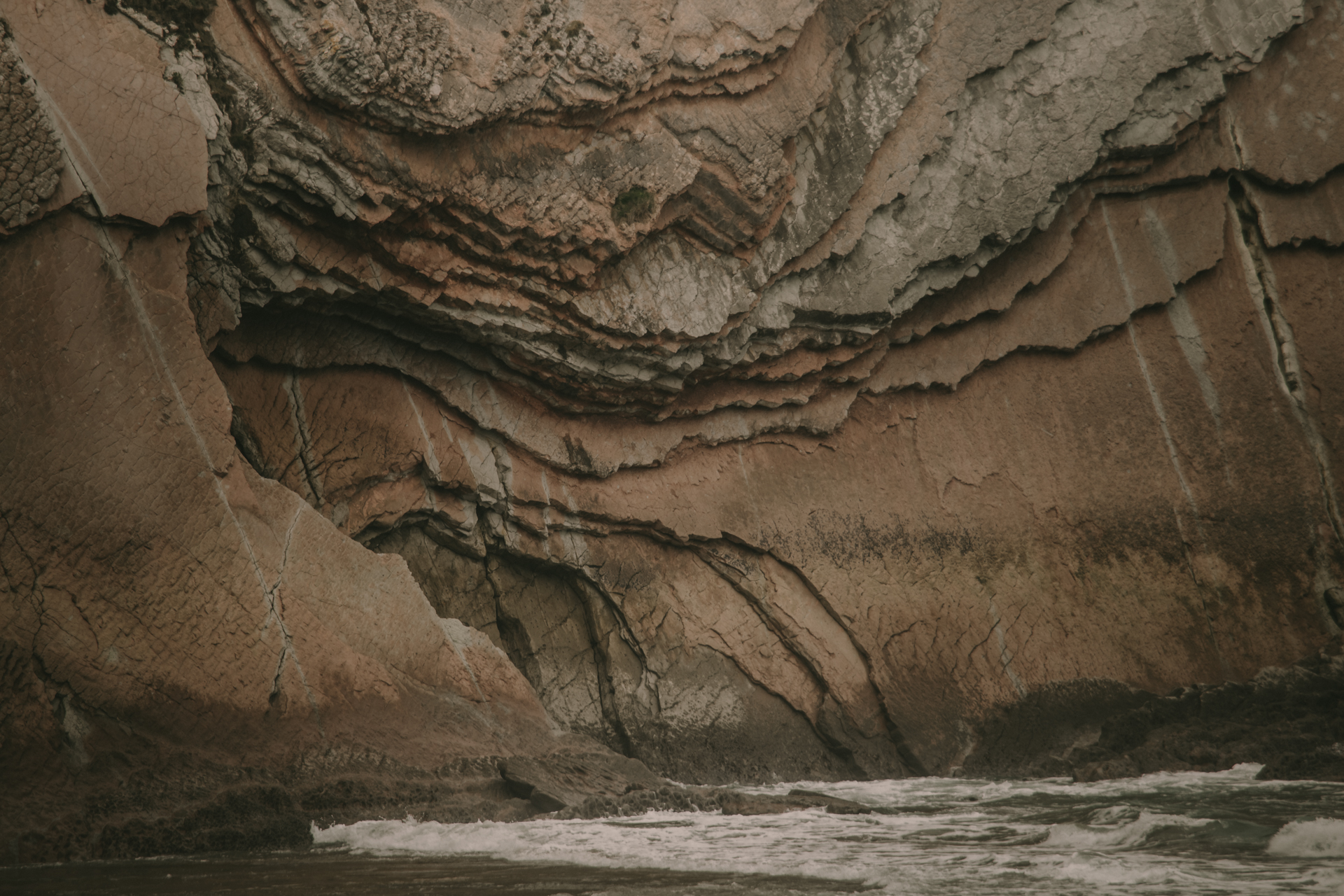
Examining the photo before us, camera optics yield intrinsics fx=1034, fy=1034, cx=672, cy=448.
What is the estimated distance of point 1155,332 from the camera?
11.0m

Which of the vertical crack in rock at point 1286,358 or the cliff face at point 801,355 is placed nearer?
the cliff face at point 801,355

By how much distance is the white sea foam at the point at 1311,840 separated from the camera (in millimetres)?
5695

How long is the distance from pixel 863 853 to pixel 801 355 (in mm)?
5965

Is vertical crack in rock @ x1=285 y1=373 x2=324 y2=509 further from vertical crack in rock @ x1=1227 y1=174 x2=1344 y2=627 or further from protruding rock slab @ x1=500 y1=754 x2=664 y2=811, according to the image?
vertical crack in rock @ x1=1227 y1=174 x2=1344 y2=627

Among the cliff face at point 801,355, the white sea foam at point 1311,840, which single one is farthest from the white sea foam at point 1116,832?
the cliff face at point 801,355

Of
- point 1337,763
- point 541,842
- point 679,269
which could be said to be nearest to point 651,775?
Answer: point 541,842

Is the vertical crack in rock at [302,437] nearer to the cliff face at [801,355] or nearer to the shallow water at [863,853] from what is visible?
the cliff face at [801,355]

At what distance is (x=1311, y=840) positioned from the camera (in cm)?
585

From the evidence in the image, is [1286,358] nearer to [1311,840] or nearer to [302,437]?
[1311,840]

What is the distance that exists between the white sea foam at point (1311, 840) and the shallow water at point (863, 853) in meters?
0.01

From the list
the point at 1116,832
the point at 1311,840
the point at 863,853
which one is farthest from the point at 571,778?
the point at 1311,840

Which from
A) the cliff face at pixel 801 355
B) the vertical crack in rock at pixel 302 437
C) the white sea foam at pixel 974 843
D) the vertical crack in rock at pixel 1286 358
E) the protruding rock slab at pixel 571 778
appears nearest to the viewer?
the white sea foam at pixel 974 843

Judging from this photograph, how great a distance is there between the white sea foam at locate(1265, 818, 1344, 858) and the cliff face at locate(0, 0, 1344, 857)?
4451 mm

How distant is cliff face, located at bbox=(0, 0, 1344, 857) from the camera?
28.8 ft
